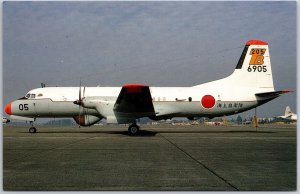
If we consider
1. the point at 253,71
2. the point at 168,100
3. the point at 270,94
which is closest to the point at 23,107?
the point at 168,100

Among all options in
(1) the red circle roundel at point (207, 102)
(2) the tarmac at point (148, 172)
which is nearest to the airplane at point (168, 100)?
(1) the red circle roundel at point (207, 102)

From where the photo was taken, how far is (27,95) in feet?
73.5

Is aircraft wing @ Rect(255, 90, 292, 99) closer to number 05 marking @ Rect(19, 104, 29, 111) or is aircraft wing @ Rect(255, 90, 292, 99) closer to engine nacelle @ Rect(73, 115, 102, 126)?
engine nacelle @ Rect(73, 115, 102, 126)

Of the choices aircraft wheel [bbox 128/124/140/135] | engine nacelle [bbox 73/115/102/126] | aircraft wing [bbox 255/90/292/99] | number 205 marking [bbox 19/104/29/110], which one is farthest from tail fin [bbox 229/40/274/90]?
number 205 marking [bbox 19/104/29/110]

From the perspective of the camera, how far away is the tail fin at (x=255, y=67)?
75.0 ft

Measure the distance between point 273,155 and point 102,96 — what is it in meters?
13.5

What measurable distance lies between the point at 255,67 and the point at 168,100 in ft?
23.4

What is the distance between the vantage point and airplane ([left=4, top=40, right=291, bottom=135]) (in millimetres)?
21094

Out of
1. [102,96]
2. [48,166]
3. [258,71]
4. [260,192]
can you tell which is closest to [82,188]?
[48,166]

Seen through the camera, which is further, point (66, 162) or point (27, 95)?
point (27, 95)

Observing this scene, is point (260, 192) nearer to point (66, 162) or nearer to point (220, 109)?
point (66, 162)

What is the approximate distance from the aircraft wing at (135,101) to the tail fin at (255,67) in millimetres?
7600

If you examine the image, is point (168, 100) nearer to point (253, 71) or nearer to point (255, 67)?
point (253, 71)

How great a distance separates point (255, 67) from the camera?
75.8 ft
